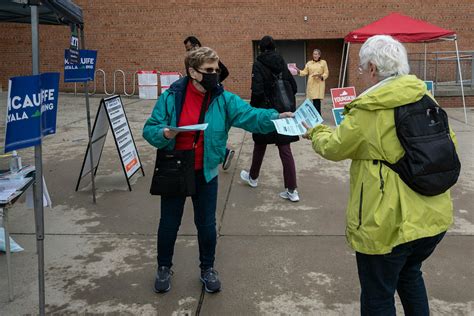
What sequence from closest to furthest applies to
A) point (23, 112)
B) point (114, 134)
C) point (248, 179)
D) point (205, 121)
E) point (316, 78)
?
point (23, 112), point (205, 121), point (114, 134), point (248, 179), point (316, 78)

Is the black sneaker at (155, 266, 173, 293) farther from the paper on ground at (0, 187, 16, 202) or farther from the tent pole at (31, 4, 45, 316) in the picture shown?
the paper on ground at (0, 187, 16, 202)

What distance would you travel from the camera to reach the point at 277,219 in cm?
512

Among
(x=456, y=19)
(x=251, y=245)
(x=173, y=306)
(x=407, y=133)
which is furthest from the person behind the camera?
(x=456, y=19)

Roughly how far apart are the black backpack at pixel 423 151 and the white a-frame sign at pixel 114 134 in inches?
171

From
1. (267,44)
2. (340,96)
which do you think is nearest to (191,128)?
(267,44)

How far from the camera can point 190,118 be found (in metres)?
3.29

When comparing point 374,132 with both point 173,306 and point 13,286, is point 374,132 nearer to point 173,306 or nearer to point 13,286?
point 173,306

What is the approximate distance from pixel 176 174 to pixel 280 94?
2492 mm

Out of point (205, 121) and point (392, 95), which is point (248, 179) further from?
point (392, 95)

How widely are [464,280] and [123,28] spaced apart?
1696 cm

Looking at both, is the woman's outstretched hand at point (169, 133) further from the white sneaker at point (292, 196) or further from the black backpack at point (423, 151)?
the white sneaker at point (292, 196)

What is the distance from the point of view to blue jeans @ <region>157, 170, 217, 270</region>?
340 centimetres

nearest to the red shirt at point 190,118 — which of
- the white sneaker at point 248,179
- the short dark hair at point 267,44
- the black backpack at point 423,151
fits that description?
the black backpack at point 423,151

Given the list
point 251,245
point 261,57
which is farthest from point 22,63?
point 251,245
